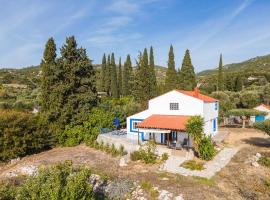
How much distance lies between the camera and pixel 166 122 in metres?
27.5

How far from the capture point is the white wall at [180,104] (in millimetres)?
27892

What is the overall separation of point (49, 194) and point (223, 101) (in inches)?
1757

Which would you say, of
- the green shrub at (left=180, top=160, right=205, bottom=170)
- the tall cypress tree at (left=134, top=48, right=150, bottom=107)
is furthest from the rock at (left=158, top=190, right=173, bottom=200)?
the tall cypress tree at (left=134, top=48, right=150, bottom=107)

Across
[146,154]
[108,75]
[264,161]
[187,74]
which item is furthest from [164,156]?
[108,75]

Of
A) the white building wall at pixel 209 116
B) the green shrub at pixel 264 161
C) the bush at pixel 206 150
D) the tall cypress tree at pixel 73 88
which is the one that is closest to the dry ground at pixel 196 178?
the green shrub at pixel 264 161

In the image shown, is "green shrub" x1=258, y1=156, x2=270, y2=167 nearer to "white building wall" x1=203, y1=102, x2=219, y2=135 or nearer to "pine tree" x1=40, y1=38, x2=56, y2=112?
"white building wall" x1=203, y1=102, x2=219, y2=135

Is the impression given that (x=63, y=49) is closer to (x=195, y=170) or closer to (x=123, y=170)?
(x=123, y=170)

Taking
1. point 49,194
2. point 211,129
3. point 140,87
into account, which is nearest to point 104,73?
point 140,87

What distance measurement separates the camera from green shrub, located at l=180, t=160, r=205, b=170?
20.9 m

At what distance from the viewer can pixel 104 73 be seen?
255 feet

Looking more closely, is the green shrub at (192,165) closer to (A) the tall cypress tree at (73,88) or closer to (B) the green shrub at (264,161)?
(B) the green shrub at (264,161)

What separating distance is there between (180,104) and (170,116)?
1.90 meters

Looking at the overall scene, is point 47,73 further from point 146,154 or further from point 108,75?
point 108,75

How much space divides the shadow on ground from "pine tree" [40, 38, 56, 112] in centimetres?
2684
